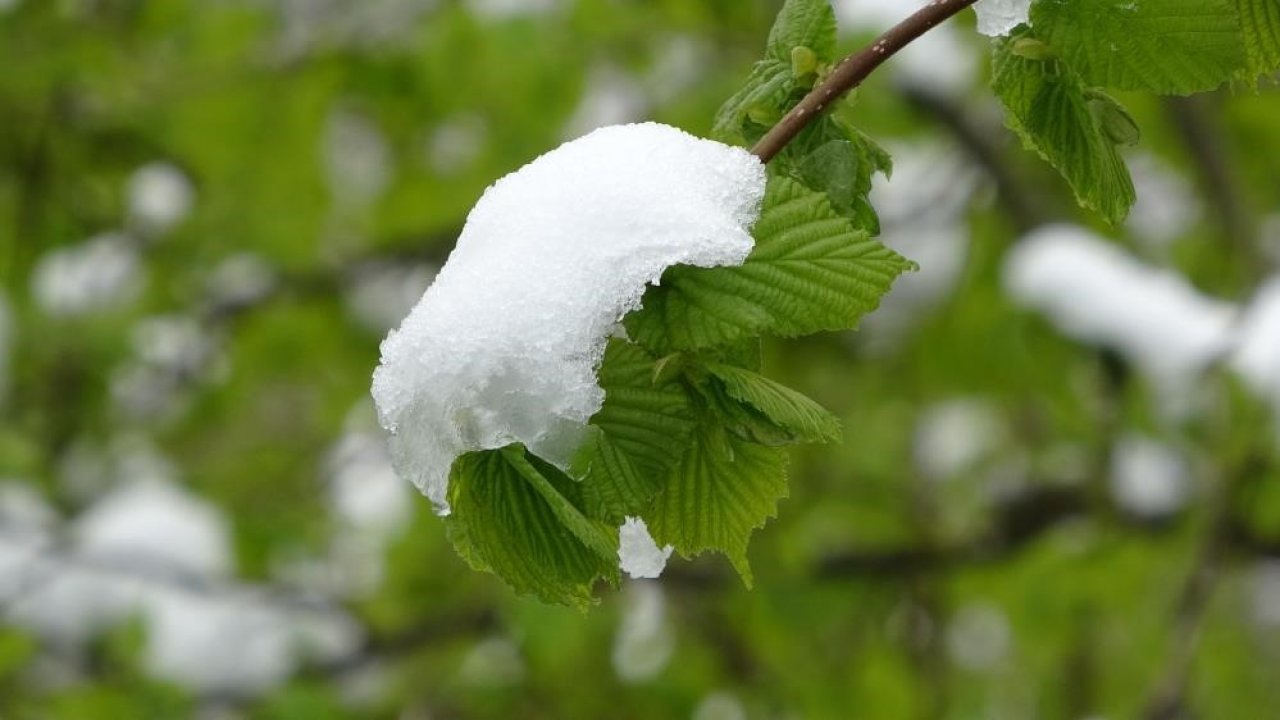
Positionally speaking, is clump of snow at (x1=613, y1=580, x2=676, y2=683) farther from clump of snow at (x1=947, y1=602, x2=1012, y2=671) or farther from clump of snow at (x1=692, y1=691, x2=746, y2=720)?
clump of snow at (x1=947, y1=602, x2=1012, y2=671)

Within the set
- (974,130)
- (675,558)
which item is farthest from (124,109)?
(974,130)

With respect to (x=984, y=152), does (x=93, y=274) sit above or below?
above

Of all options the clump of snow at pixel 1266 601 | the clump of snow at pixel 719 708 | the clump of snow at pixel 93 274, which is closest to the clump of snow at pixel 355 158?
the clump of snow at pixel 93 274

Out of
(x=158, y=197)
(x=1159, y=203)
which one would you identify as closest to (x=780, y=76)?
(x=158, y=197)

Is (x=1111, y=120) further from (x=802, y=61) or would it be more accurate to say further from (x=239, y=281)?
(x=239, y=281)

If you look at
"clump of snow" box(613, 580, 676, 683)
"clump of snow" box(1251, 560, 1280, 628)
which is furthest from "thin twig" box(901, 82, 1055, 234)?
"clump of snow" box(1251, 560, 1280, 628)

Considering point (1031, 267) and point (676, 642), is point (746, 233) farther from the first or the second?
point (676, 642)

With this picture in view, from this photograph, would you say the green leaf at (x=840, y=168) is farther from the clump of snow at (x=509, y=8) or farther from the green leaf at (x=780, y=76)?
the clump of snow at (x=509, y=8)
